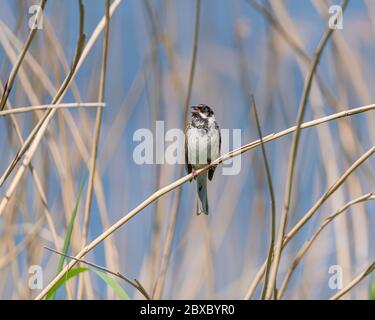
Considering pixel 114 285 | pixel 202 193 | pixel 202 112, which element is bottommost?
pixel 114 285

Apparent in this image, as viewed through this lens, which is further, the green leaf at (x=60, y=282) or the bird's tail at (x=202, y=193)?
the bird's tail at (x=202, y=193)

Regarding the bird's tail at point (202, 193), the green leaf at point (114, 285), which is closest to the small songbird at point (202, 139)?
the bird's tail at point (202, 193)

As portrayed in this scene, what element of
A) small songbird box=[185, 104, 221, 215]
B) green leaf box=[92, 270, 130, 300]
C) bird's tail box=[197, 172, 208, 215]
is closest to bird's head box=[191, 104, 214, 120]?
small songbird box=[185, 104, 221, 215]

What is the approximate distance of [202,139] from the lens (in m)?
2.50

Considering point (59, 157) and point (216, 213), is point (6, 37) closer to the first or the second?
point (59, 157)

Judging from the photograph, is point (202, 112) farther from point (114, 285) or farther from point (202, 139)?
point (114, 285)

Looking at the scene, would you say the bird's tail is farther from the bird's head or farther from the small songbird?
the bird's head

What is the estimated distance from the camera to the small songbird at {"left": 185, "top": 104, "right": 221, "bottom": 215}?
2502mm

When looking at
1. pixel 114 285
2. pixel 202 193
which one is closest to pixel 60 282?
pixel 114 285

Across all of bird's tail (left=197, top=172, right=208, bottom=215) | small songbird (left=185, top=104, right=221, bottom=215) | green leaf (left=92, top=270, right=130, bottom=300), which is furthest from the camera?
small songbird (left=185, top=104, right=221, bottom=215)

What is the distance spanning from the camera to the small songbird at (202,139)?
250 centimetres

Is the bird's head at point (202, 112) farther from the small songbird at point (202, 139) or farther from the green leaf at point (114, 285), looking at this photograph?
the green leaf at point (114, 285)
